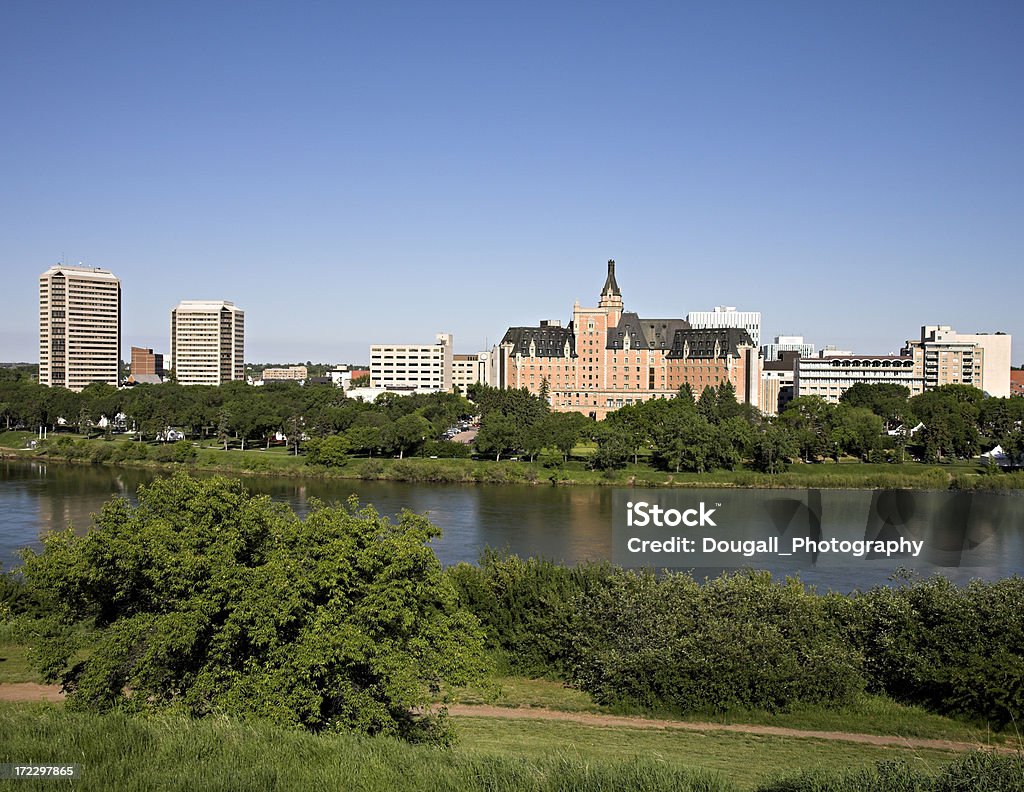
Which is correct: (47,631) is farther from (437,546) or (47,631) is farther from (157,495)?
(437,546)

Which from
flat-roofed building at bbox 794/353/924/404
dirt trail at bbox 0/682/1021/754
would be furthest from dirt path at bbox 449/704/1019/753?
flat-roofed building at bbox 794/353/924/404

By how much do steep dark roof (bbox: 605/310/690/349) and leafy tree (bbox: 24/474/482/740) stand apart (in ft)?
216

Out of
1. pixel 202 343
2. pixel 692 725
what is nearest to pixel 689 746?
pixel 692 725

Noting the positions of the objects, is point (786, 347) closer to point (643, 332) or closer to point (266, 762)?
point (643, 332)

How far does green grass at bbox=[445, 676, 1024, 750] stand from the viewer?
12758mm

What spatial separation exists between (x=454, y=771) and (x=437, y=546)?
2069 centimetres

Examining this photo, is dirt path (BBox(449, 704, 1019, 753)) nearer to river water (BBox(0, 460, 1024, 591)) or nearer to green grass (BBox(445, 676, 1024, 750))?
green grass (BBox(445, 676, 1024, 750))

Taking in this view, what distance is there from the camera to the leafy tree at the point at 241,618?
9742 millimetres

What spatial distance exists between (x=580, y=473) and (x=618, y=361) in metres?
30.4

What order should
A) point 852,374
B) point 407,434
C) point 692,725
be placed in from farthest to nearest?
point 852,374 → point 407,434 → point 692,725

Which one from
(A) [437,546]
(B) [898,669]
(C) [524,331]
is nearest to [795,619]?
(B) [898,669]

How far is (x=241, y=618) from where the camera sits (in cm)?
977

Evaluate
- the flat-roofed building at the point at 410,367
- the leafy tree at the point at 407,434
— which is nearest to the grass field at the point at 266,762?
the leafy tree at the point at 407,434

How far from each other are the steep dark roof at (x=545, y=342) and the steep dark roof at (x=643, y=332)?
332 centimetres
